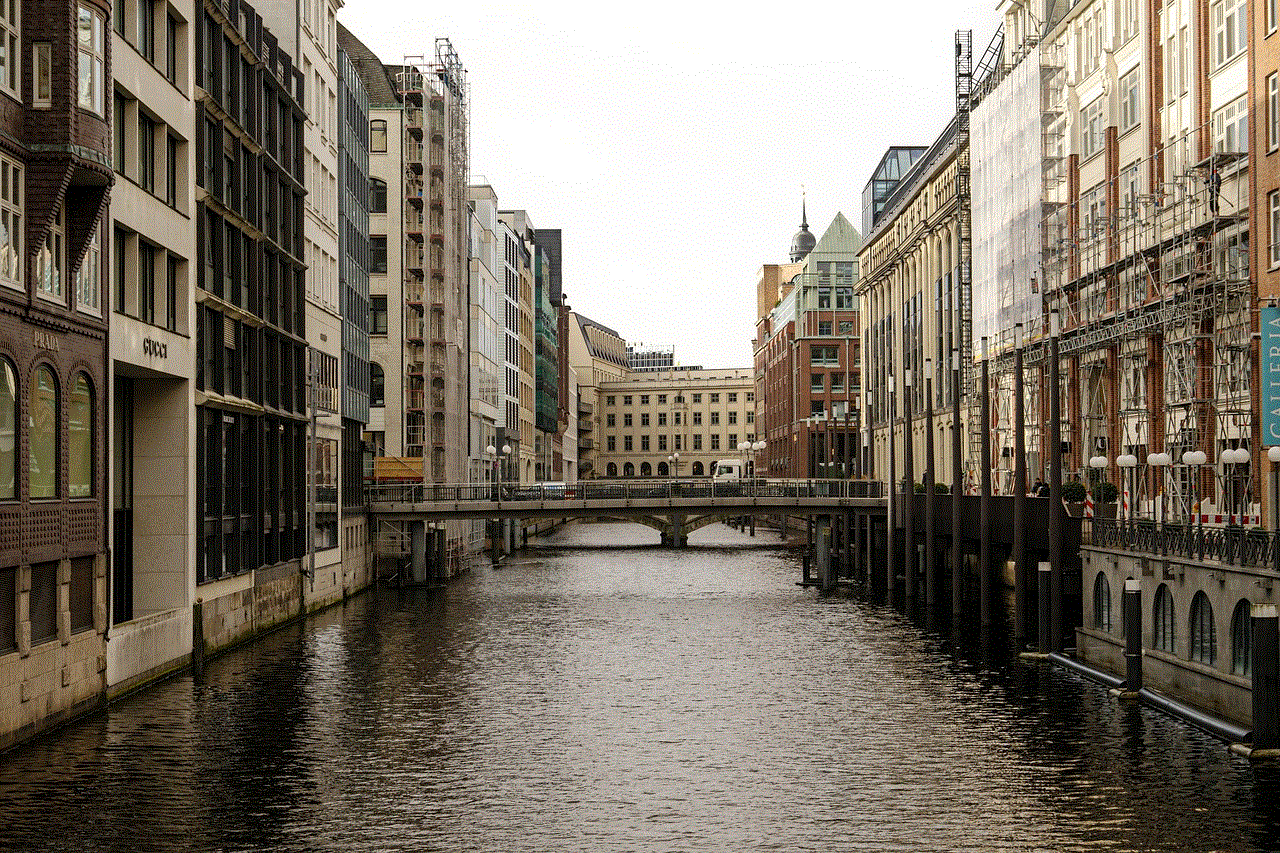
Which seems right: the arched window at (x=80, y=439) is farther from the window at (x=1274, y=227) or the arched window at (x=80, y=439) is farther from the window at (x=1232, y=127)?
the window at (x=1232, y=127)

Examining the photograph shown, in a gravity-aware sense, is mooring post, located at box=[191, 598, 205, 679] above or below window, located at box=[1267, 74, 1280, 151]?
below

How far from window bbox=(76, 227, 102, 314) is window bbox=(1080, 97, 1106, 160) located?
4223 cm

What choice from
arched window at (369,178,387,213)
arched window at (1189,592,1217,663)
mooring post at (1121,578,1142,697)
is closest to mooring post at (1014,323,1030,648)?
mooring post at (1121,578,1142,697)

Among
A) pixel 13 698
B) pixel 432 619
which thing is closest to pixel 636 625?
pixel 432 619

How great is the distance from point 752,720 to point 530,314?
5121 inches

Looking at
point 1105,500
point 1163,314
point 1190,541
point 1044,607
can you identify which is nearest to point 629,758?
point 1190,541

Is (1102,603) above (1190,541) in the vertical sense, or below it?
below

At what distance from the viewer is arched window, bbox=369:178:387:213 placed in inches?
3716

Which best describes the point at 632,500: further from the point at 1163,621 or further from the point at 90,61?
the point at 90,61

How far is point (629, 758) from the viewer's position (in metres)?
33.2

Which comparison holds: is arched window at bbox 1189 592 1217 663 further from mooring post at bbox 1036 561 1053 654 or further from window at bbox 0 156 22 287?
window at bbox 0 156 22 287

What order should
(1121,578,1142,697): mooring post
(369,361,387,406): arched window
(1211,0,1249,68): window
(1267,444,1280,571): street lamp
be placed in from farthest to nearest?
(369,361,387,406): arched window → (1211,0,1249,68): window → (1267,444,1280,571): street lamp → (1121,578,1142,697): mooring post

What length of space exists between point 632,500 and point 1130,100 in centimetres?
3632

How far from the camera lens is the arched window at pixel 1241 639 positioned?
32.2 meters
